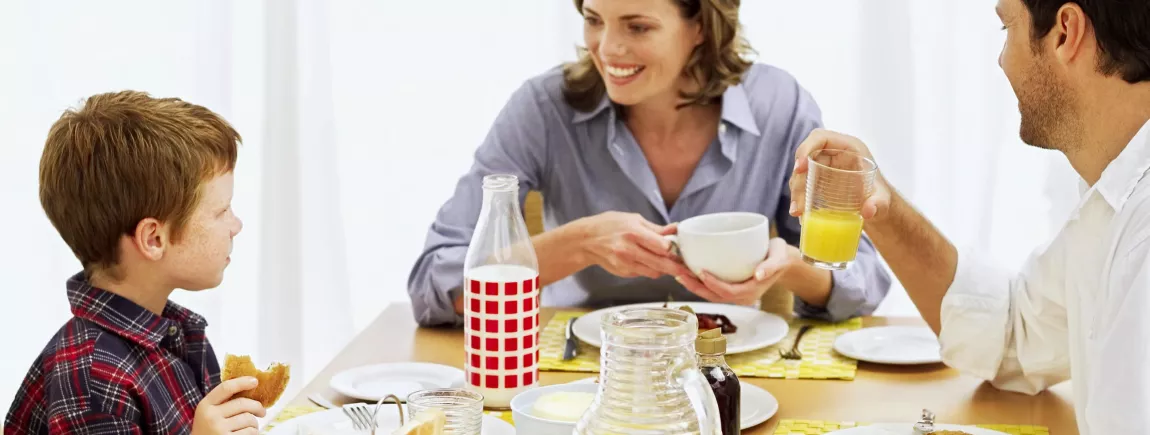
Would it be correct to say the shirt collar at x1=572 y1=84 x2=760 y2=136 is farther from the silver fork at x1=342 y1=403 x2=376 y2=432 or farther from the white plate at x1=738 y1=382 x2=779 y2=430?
the silver fork at x1=342 y1=403 x2=376 y2=432

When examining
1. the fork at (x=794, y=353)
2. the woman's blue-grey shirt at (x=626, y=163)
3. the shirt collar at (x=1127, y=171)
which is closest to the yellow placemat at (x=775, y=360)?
the fork at (x=794, y=353)

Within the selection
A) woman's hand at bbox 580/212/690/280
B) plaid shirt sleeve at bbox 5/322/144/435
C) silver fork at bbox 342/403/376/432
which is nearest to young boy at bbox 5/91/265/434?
plaid shirt sleeve at bbox 5/322/144/435

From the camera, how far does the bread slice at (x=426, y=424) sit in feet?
3.24

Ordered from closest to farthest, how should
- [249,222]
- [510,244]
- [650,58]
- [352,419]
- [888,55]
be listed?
[352,419]
[510,244]
[650,58]
[888,55]
[249,222]

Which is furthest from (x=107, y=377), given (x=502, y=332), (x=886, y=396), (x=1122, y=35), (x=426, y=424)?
(x=1122, y=35)

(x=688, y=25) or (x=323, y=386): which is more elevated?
(x=688, y=25)

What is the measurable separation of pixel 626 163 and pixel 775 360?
0.66 meters

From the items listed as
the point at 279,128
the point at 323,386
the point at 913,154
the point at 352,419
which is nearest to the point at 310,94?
the point at 279,128

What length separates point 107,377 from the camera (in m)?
1.42

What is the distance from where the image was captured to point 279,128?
3.34 m

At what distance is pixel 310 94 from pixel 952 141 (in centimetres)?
167

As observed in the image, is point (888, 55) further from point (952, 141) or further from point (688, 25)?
point (688, 25)

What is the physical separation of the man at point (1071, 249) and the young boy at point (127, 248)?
0.78m

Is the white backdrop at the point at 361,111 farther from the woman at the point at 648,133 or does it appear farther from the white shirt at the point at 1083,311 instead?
the white shirt at the point at 1083,311
